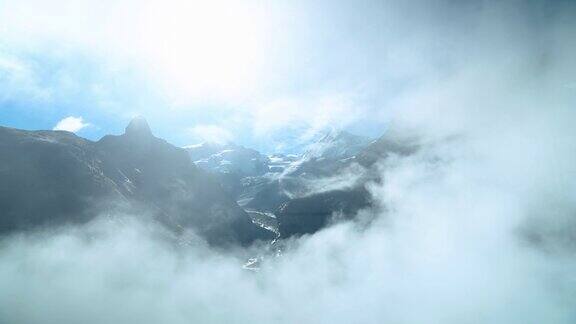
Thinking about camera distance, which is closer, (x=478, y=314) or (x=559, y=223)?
(x=478, y=314)

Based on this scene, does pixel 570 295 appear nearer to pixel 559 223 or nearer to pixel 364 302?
pixel 559 223

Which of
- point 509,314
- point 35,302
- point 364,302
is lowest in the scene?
point 509,314

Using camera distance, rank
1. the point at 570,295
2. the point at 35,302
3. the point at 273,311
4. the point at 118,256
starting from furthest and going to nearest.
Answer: the point at 118,256
the point at 273,311
the point at 35,302
the point at 570,295

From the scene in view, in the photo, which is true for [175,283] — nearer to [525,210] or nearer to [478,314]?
[478,314]

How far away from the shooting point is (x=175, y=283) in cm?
19238

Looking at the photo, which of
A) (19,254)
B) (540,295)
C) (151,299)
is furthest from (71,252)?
(540,295)

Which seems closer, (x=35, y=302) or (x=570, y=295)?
(x=570, y=295)

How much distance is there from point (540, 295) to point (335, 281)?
259 ft

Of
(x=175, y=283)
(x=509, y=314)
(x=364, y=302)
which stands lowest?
(x=509, y=314)

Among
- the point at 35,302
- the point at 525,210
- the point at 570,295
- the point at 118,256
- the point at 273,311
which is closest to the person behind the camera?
the point at 570,295

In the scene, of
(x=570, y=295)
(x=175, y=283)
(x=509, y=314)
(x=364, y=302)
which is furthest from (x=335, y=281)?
(x=570, y=295)

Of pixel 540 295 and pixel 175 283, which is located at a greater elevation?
pixel 175 283

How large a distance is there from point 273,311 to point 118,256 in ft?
205

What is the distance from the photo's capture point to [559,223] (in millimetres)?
151000
